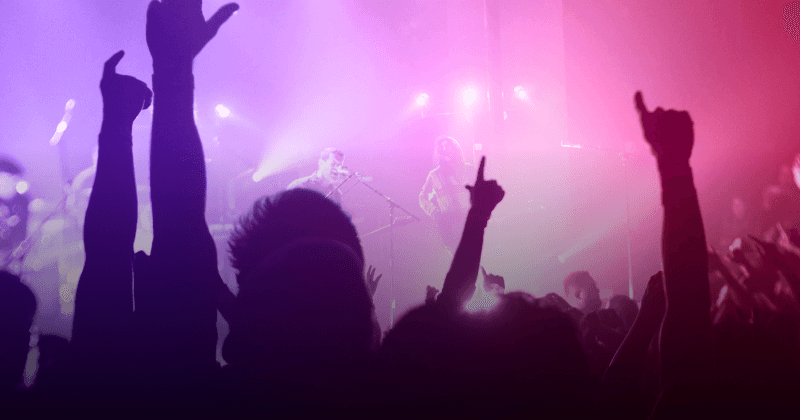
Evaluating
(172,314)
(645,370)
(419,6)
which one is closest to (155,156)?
(172,314)

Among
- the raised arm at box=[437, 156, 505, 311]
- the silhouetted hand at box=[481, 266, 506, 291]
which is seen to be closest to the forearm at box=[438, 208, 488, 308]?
the raised arm at box=[437, 156, 505, 311]

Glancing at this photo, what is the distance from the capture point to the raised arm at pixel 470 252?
1017 millimetres

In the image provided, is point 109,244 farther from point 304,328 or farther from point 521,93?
point 521,93

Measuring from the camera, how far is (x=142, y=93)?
1178 mm

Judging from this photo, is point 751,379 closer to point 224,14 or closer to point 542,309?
point 542,309

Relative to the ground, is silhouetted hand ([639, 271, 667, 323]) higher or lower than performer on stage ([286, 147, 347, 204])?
lower

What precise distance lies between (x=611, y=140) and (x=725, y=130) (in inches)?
57.7

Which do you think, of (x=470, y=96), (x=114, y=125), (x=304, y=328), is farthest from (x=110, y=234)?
(x=470, y=96)

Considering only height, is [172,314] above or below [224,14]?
below

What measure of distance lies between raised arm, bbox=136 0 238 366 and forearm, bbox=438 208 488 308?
1.65 ft

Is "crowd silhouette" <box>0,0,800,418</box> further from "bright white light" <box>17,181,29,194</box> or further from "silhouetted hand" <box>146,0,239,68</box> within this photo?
"bright white light" <box>17,181,29,194</box>

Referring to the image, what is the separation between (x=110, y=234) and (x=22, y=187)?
6674 millimetres

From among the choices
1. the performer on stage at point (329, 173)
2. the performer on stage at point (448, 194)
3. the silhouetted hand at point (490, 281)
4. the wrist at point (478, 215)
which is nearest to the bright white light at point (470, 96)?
the performer on stage at point (448, 194)

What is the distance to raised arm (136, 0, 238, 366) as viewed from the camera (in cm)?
95
